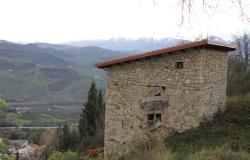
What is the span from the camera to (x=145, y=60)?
1239cm

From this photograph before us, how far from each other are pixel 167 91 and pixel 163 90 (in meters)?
0.14

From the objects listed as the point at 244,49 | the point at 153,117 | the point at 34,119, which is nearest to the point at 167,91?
the point at 153,117

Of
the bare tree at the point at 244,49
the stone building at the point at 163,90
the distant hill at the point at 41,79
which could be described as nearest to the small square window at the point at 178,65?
the stone building at the point at 163,90

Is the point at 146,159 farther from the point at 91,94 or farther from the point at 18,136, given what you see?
the point at 18,136

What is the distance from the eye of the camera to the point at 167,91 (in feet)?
39.4

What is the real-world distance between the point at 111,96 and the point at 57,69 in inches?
6156

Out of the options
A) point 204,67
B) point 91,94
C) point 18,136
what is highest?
point 204,67

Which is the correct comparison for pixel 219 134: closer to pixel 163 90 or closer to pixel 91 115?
pixel 163 90

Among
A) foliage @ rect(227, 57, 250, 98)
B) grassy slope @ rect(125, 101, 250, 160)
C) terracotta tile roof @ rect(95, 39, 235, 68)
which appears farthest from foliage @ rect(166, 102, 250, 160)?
foliage @ rect(227, 57, 250, 98)

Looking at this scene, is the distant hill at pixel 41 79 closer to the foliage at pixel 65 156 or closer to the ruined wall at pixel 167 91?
the foliage at pixel 65 156

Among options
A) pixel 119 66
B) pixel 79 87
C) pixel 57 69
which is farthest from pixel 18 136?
pixel 57 69

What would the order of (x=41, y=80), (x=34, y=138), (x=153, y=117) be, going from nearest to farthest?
(x=153, y=117) < (x=34, y=138) < (x=41, y=80)

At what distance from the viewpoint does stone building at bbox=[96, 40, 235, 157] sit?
11.6m

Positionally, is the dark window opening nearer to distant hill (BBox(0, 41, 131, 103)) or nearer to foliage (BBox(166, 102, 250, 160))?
foliage (BBox(166, 102, 250, 160))
